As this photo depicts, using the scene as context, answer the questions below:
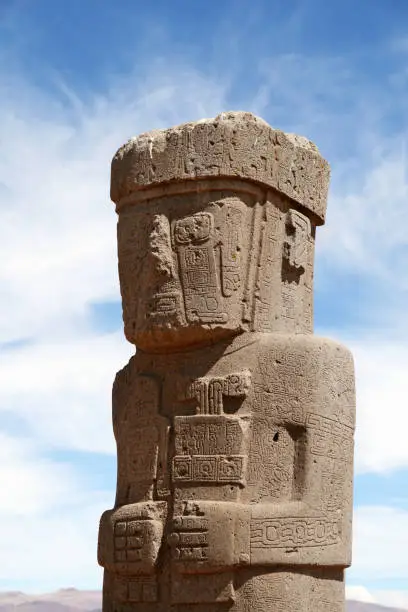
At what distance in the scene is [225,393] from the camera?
355 inches

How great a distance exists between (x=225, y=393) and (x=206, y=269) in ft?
3.27

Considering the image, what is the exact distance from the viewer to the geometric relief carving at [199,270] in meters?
9.16

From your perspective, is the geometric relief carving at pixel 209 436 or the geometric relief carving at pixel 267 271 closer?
the geometric relief carving at pixel 209 436

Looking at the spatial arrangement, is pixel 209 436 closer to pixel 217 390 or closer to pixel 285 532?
pixel 217 390

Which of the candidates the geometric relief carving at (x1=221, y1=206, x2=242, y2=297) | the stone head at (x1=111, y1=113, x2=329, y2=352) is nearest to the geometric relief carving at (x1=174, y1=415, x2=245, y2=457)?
the stone head at (x1=111, y1=113, x2=329, y2=352)

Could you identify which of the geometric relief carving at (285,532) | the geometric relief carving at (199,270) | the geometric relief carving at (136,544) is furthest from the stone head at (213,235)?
the geometric relief carving at (285,532)

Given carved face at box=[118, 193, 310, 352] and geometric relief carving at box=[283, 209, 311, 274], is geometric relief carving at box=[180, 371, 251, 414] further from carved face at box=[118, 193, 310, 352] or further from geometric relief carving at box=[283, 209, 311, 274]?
geometric relief carving at box=[283, 209, 311, 274]

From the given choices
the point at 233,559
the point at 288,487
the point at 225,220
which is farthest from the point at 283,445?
the point at 225,220

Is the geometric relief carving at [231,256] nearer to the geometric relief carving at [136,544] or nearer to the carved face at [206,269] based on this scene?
the carved face at [206,269]

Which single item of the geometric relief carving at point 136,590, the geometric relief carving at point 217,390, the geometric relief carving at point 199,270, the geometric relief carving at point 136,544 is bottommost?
the geometric relief carving at point 136,590

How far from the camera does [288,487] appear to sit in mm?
8852

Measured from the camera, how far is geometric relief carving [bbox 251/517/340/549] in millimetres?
8586

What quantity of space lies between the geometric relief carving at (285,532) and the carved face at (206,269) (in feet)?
5.03

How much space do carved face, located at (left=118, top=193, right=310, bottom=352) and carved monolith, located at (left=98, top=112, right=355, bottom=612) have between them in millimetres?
11
